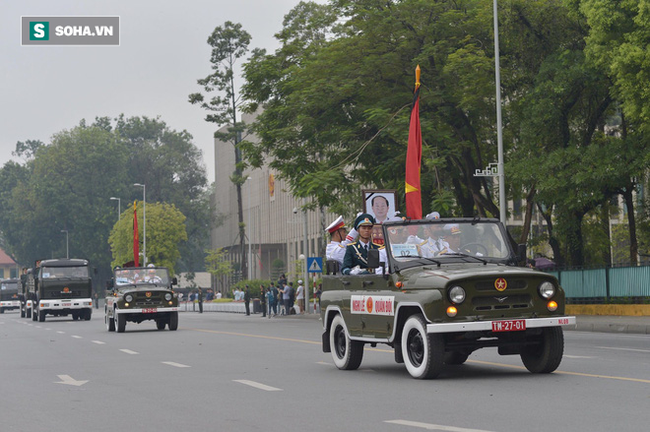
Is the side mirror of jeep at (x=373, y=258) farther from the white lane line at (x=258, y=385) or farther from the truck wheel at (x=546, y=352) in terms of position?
the truck wheel at (x=546, y=352)

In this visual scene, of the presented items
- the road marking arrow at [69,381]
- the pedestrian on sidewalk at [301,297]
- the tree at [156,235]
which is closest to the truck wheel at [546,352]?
the road marking arrow at [69,381]

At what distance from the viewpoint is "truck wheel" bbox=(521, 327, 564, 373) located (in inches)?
484

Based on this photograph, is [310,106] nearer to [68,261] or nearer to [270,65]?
[270,65]

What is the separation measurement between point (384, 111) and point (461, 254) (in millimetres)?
22822

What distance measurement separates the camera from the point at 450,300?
11711mm

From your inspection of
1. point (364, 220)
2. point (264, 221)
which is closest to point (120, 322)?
point (364, 220)

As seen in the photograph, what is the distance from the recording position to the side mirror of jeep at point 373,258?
41.7 feet

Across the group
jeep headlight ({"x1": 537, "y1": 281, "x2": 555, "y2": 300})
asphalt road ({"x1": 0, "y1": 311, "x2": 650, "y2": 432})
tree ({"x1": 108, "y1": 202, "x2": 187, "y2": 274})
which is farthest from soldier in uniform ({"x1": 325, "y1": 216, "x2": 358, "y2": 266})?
tree ({"x1": 108, "y1": 202, "x2": 187, "y2": 274})

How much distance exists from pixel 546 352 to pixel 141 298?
21.4m

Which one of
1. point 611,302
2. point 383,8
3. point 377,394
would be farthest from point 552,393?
point 383,8

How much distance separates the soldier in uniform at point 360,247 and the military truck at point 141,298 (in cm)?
1879

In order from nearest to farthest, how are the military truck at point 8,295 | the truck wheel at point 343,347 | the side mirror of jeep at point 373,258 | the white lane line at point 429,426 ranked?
the white lane line at point 429,426 → the side mirror of jeep at point 373,258 → the truck wheel at point 343,347 → the military truck at point 8,295

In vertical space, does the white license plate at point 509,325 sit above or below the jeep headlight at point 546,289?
below

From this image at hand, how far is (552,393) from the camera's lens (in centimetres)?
1061
